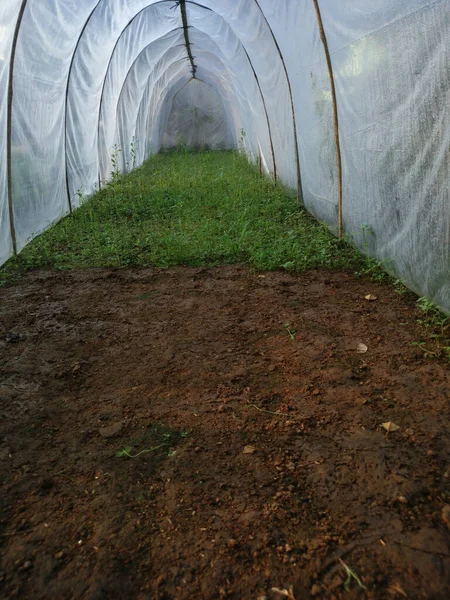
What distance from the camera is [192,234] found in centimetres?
623

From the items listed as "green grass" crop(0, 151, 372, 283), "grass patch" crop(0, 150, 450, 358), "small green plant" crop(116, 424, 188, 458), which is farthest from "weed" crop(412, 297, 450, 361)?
"small green plant" crop(116, 424, 188, 458)

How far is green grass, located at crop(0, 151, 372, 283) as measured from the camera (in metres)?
5.31

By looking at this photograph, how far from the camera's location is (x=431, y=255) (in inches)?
144

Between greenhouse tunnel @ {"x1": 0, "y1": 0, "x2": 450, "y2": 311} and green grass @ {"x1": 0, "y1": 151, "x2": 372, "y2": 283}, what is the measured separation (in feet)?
0.89

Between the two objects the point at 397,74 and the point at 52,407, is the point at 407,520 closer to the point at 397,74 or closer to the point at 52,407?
the point at 52,407

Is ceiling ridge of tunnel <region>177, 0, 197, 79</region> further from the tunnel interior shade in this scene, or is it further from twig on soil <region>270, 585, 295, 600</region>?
twig on soil <region>270, 585, 295, 600</region>

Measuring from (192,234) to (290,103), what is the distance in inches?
112

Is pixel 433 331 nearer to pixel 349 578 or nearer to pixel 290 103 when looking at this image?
pixel 349 578

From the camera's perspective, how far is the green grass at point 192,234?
209 inches

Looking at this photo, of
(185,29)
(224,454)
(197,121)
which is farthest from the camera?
(197,121)

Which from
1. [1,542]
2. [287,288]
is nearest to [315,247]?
[287,288]

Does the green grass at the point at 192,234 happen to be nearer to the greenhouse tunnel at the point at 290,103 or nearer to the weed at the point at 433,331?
the greenhouse tunnel at the point at 290,103

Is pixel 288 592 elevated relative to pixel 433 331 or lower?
lower

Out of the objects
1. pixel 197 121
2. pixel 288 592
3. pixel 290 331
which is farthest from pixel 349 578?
pixel 197 121
